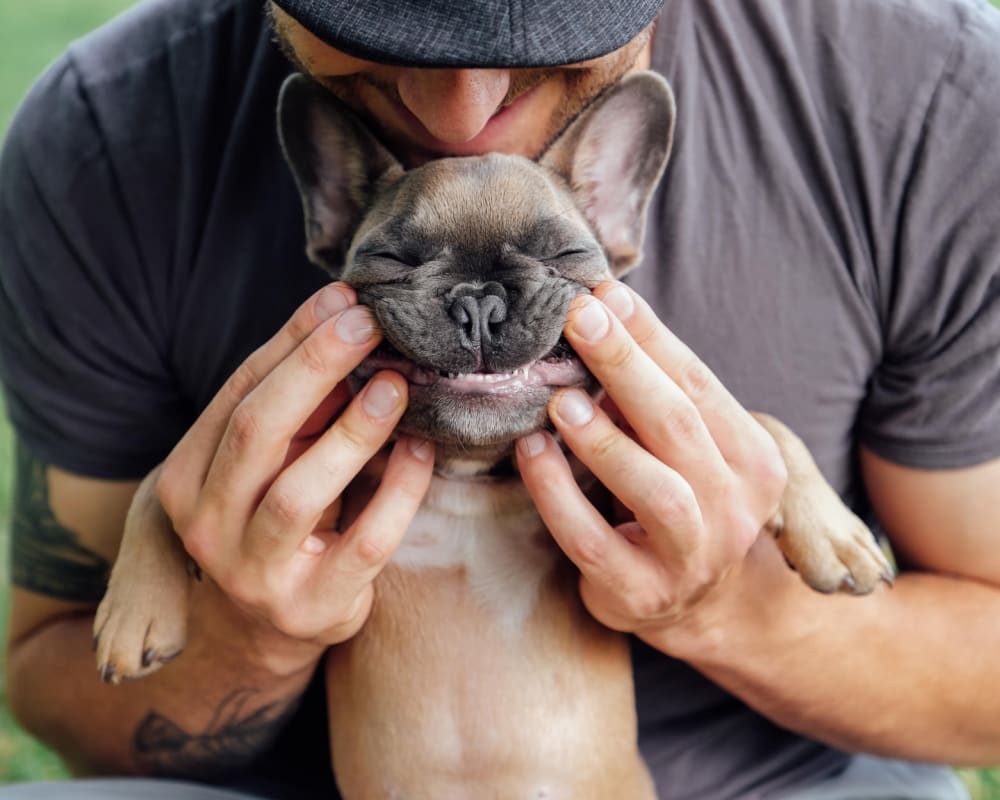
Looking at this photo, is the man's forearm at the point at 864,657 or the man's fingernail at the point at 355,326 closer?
the man's fingernail at the point at 355,326

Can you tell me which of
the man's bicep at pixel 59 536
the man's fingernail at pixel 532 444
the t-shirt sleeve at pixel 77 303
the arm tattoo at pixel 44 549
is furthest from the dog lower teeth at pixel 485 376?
the arm tattoo at pixel 44 549

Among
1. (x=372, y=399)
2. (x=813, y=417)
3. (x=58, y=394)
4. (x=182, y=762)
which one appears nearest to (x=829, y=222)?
(x=813, y=417)

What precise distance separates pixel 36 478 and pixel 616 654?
3.34 feet

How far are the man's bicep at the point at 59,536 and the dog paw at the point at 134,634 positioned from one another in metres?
0.34

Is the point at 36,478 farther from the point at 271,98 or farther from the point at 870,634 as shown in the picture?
the point at 870,634

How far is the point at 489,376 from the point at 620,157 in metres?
0.51

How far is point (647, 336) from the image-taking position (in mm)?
1567

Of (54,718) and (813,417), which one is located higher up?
(813,417)

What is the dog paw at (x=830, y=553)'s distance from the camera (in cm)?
176

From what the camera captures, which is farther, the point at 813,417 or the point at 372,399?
the point at 813,417

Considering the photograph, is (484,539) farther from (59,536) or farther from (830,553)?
(59,536)

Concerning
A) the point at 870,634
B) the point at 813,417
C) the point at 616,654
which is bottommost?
the point at 870,634

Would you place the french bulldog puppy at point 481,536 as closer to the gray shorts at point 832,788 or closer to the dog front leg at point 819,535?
the dog front leg at point 819,535

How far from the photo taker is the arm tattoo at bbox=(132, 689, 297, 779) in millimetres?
1985
